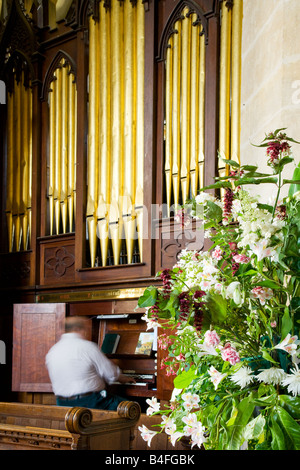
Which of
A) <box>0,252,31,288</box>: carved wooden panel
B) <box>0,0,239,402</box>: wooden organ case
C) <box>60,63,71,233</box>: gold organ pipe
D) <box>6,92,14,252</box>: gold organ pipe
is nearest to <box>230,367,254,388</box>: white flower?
<box>0,0,239,402</box>: wooden organ case

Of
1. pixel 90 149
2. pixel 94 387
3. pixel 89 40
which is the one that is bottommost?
pixel 94 387

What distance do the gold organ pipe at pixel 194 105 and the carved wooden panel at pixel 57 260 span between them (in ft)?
6.21

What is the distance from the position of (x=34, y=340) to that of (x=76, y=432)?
3.50m

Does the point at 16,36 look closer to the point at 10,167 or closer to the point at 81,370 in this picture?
the point at 10,167

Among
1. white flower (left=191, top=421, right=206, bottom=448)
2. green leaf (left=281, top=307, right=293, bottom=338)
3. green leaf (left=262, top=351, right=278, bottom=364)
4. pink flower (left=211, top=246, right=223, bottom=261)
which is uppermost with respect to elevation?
pink flower (left=211, top=246, right=223, bottom=261)

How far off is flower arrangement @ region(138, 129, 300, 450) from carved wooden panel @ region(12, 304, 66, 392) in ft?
17.6

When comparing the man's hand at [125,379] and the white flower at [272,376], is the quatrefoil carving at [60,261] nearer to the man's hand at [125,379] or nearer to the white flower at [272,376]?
the man's hand at [125,379]

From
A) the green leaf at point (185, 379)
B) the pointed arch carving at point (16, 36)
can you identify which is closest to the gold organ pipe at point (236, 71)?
the pointed arch carving at point (16, 36)

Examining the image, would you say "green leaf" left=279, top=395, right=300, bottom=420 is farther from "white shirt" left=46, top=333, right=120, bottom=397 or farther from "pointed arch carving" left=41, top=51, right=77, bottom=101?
"pointed arch carving" left=41, top=51, right=77, bottom=101

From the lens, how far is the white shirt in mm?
5777

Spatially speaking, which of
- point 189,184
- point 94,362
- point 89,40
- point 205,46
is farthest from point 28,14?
point 94,362

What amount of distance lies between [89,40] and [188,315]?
6.23m

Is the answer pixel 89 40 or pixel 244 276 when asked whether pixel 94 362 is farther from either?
pixel 244 276

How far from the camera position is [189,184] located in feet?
19.5
